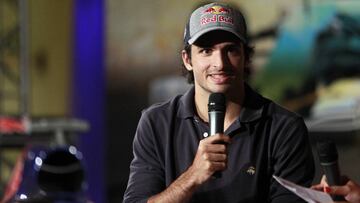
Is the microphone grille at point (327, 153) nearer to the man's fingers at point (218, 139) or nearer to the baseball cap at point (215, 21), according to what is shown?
the man's fingers at point (218, 139)

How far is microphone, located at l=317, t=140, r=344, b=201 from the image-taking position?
148cm

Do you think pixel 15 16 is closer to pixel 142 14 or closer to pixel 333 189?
pixel 142 14

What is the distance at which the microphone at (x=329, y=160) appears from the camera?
1482 millimetres

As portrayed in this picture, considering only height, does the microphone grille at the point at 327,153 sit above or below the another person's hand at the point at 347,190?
above

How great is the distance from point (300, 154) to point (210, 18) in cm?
37

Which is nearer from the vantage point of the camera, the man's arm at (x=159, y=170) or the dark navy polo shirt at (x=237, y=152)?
the man's arm at (x=159, y=170)

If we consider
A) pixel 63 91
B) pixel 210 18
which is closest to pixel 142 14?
pixel 63 91

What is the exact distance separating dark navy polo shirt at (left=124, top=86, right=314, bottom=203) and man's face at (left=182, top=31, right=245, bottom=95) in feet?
0.33

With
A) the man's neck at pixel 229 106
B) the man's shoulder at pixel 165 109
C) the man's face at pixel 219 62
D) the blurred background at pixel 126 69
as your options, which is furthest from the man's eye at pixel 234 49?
the blurred background at pixel 126 69

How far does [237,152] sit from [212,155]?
0.70ft

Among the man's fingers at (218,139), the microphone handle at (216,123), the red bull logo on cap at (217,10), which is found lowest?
the man's fingers at (218,139)

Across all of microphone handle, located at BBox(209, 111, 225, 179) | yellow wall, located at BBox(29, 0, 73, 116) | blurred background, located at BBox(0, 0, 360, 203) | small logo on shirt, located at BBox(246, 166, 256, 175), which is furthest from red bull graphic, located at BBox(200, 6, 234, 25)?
yellow wall, located at BBox(29, 0, 73, 116)

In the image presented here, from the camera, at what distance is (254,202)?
5.60ft

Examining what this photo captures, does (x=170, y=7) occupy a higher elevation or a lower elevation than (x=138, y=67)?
higher
